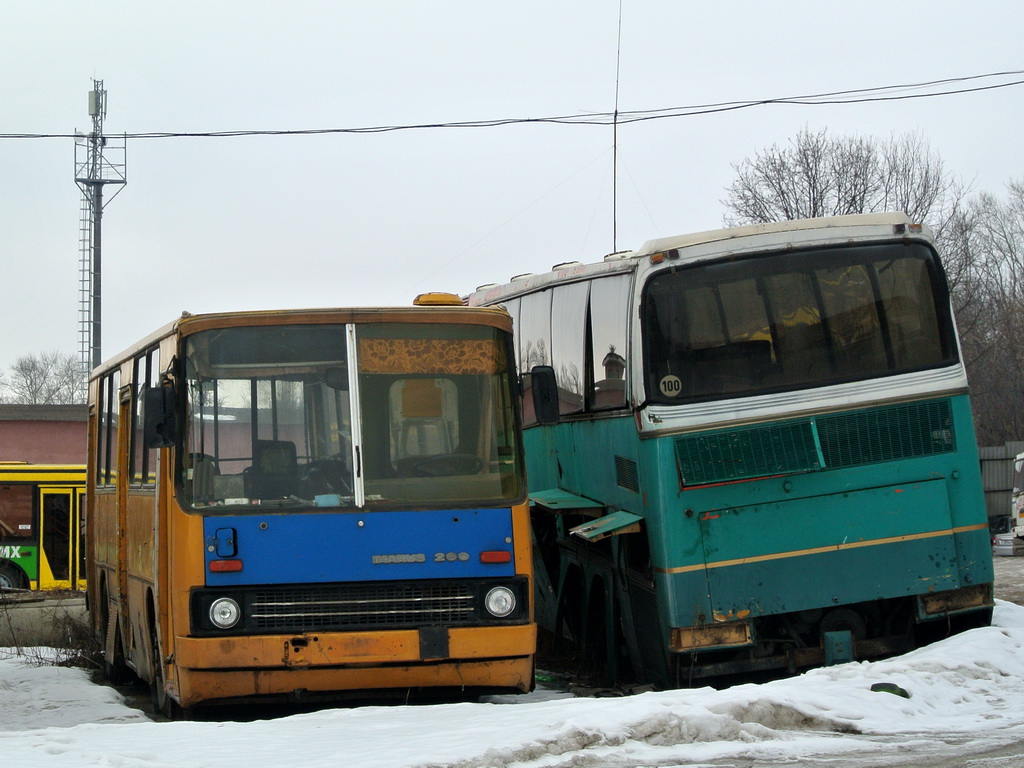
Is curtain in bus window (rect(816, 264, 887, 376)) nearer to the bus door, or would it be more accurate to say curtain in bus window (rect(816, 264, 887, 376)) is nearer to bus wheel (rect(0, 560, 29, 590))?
the bus door

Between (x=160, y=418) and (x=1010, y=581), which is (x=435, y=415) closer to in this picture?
(x=160, y=418)

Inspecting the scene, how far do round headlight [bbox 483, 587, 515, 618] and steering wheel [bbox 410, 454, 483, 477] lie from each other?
31.1 inches

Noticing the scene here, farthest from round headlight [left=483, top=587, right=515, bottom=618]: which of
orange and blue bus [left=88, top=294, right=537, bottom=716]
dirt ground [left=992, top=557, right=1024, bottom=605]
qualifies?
dirt ground [left=992, top=557, right=1024, bottom=605]

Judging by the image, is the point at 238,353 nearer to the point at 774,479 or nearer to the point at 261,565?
the point at 261,565

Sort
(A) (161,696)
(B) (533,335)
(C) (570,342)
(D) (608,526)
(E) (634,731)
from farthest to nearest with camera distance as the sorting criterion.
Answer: (B) (533,335), (C) (570,342), (D) (608,526), (A) (161,696), (E) (634,731)

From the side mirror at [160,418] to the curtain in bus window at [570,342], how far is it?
4.24 metres

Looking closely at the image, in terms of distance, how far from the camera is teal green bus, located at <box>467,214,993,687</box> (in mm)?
10164

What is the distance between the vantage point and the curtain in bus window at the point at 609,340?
35.3 feet

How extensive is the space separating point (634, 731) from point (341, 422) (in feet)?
9.93

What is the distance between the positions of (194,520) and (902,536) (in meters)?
5.22

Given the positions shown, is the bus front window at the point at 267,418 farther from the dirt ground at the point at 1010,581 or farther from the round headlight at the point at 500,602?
the dirt ground at the point at 1010,581

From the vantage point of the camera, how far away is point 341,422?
891 centimetres

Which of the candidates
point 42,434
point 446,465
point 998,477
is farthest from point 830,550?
point 998,477

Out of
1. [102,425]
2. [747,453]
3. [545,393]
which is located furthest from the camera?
[102,425]
